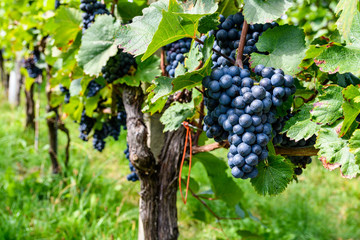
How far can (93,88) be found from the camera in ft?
6.11

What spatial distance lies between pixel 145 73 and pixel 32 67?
2.63 m

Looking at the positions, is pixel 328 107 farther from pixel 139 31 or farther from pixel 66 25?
pixel 66 25

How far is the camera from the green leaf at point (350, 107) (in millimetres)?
777

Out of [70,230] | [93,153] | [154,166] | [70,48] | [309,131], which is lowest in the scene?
[93,153]

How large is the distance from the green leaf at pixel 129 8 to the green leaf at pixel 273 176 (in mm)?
907

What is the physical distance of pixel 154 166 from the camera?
1406mm

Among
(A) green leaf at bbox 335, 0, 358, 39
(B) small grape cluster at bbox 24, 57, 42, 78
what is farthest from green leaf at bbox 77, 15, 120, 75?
(B) small grape cluster at bbox 24, 57, 42, 78

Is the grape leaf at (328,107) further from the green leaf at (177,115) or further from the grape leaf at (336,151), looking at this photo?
the green leaf at (177,115)

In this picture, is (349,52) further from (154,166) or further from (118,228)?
(118,228)

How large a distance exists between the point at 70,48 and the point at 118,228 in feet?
5.36

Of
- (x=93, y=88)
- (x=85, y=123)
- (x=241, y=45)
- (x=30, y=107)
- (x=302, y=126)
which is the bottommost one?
(x=30, y=107)

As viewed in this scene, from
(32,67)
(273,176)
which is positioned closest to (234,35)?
(273,176)

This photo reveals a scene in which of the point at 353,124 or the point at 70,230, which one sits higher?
Answer: the point at 353,124

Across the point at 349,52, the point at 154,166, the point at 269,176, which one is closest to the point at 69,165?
the point at 154,166
